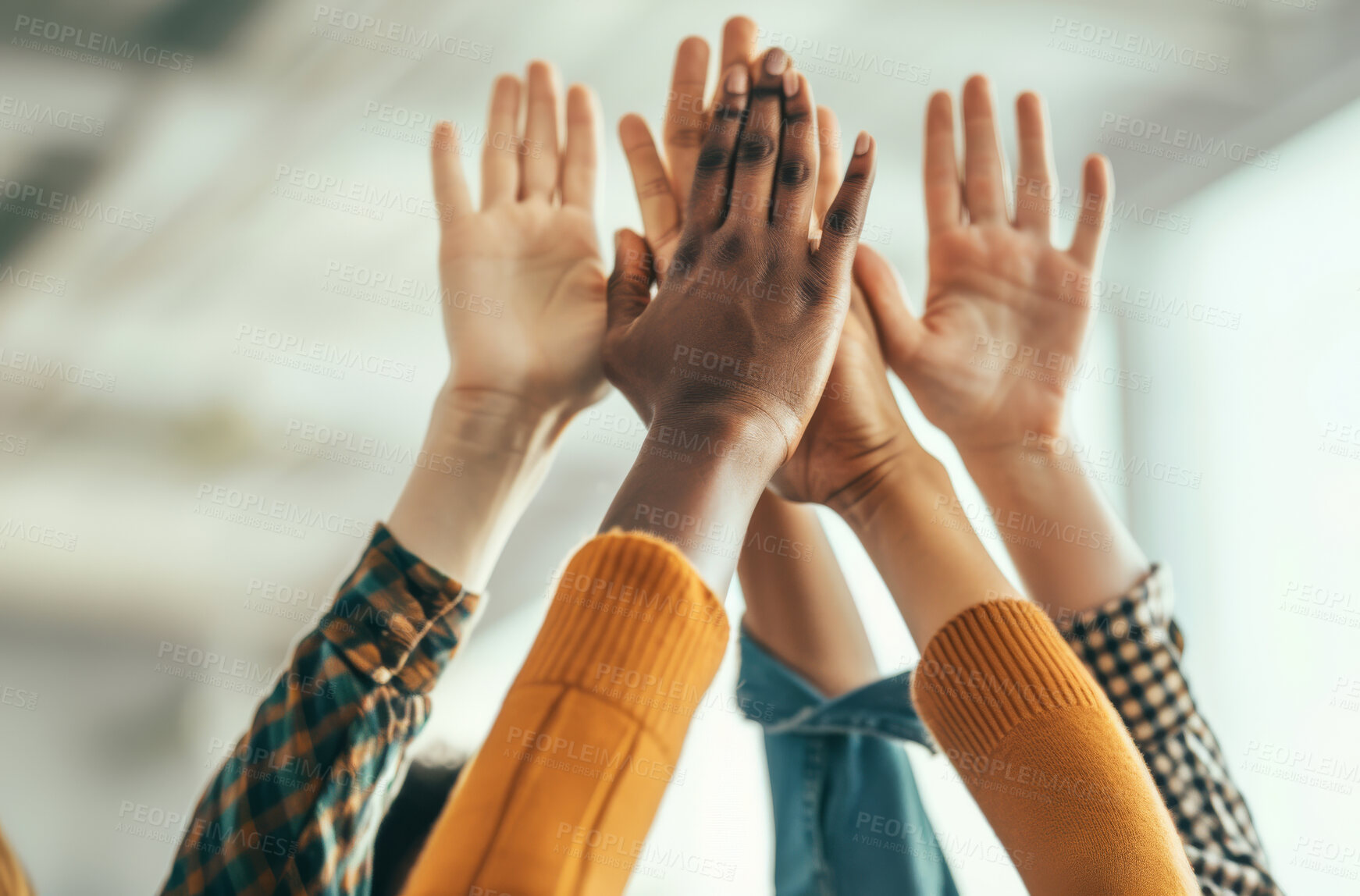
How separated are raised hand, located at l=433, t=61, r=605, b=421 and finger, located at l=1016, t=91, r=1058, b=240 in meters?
0.40

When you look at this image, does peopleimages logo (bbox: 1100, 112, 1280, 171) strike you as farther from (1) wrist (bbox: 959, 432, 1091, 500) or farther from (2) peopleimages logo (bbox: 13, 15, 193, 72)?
(2) peopleimages logo (bbox: 13, 15, 193, 72)

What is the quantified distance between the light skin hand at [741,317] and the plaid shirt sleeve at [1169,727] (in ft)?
0.98

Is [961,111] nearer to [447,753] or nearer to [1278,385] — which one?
[1278,385]

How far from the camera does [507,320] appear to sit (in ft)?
2.19

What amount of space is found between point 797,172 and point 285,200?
2.19 ft

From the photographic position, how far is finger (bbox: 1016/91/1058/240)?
2.37 feet

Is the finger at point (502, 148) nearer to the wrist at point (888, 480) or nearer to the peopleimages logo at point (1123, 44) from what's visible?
the wrist at point (888, 480)

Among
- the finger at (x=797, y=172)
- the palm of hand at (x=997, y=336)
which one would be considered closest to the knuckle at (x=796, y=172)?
the finger at (x=797, y=172)

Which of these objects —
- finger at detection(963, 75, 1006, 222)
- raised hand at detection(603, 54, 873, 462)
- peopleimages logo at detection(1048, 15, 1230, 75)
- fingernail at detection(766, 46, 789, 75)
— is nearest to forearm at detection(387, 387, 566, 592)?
raised hand at detection(603, 54, 873, 462)

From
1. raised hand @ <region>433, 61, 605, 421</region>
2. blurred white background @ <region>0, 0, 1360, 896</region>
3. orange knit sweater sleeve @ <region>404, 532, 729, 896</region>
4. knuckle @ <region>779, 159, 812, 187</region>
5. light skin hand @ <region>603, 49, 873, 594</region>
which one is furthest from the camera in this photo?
blurred white background @ <region>0, 0, 1360, 896</region>

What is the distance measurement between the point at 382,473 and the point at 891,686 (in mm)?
585

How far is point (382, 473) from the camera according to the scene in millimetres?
869

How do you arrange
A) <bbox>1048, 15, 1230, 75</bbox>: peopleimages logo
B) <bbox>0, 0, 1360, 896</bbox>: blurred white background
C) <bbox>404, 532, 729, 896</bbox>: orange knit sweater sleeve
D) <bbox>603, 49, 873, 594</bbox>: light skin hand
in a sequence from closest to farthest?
<bbox>404, 532, 729, 896</bbox>: orange knit sweater sleeve → <bbox>603, 49, 873, 594</bbox>: light skin hand → <bbox>0, 0, 1360, 896</bbox>: blurred white background → <bbox>1048, 15, 1230, 75</bbox>: peopleimages logo

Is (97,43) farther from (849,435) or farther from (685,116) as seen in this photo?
(849,435)
